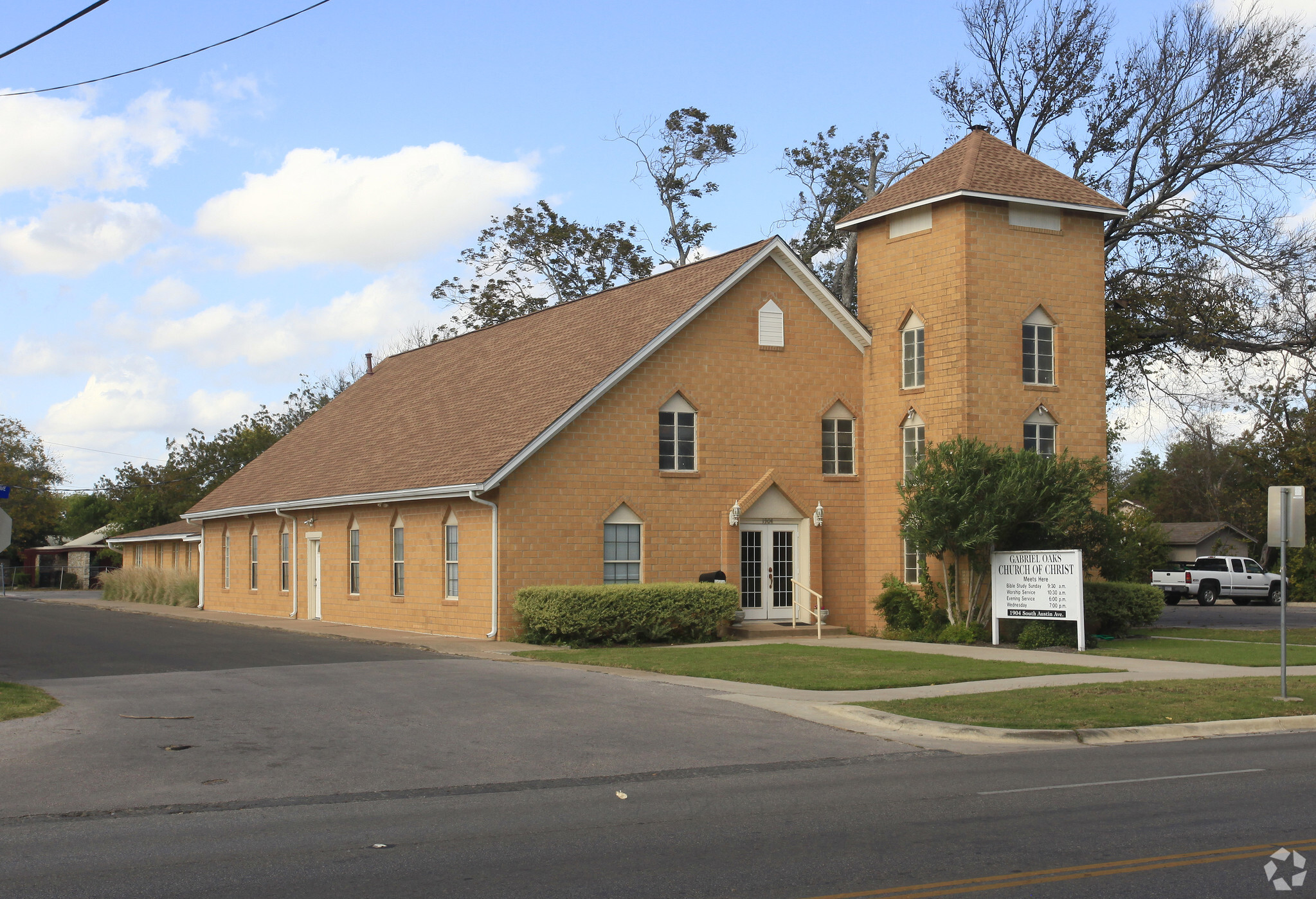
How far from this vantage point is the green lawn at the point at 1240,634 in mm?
26570

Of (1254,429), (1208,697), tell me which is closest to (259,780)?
(1208,697)

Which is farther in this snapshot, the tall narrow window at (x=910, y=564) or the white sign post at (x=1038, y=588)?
the tall narrow window at (x=910, y=564)

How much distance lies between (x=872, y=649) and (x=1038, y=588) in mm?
3561

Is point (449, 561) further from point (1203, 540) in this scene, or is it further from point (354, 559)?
point (1203, 540)

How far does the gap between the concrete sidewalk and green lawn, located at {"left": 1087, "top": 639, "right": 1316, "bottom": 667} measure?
51 cm

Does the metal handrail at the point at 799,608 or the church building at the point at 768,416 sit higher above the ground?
the church building at the point at 768,416

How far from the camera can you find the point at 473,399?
31016 millimetres

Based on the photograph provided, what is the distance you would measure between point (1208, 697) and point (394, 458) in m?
20.0

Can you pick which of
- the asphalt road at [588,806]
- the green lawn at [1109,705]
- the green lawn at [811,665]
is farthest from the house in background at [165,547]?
the green lawn at [1109,705]

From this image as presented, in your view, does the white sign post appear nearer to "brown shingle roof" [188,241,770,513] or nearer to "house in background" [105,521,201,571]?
"brown shingle roof" [188,241,770,513]

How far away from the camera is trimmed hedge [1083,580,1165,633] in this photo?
26.1m

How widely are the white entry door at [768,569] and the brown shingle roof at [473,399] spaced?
4.99 metres

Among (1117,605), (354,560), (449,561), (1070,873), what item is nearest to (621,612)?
(449,561)

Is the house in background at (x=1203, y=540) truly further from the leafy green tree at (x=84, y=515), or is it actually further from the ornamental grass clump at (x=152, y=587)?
the leafy green tree at (x=84, y=515)
